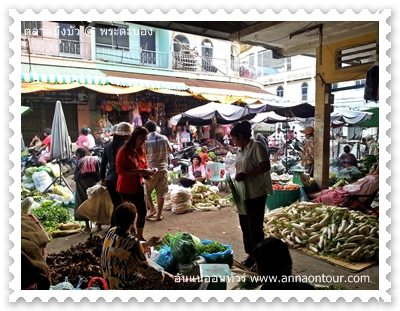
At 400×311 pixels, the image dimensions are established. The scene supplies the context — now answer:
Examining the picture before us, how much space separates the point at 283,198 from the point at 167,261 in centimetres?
346

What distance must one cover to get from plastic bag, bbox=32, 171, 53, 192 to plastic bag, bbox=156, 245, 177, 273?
5.12m

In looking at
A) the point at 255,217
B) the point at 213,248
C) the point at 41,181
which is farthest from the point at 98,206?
the point at 41,181

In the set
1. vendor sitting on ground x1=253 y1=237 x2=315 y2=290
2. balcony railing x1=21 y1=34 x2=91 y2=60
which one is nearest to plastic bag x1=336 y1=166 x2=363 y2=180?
vendor sitting on ground x1=253 y1=237 x2=315 y2=290

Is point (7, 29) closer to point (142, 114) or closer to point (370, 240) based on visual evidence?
point (370, 240)

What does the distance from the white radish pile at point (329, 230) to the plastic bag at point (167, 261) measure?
2054 mm

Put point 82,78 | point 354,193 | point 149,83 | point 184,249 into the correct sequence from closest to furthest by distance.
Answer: point 184,249, point 354,193, point 82,78, point 149,83

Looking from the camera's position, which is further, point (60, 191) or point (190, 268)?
point (60, 191)

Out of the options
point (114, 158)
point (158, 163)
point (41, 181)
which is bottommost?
point (41, 181)

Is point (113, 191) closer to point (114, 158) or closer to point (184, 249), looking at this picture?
A: point (114, 158)

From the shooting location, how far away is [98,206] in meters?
4.93

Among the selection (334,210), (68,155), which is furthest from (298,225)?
(68,155)

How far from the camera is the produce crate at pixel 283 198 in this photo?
20.5ft

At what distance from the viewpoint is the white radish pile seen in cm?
421
